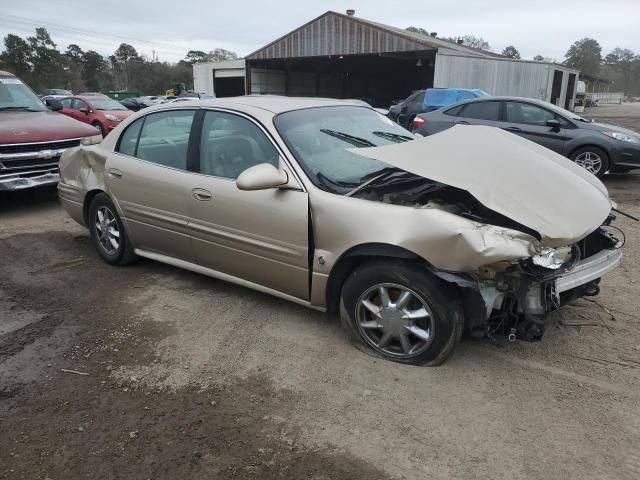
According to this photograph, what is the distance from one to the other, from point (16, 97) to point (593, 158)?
9754 millimetres

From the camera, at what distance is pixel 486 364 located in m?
3.27

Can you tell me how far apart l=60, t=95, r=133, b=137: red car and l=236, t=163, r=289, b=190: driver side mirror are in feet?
46.3

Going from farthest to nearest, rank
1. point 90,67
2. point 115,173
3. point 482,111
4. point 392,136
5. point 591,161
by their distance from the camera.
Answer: point 90,67 < point 482,111 < point 591,161 < point 115,173 < point 392,136

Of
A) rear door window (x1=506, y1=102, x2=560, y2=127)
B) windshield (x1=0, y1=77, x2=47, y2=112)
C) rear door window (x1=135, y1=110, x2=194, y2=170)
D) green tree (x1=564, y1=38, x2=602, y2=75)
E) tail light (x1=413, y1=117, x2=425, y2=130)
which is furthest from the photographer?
green tree (x1=564, y1=38, x2=602, y2=75)

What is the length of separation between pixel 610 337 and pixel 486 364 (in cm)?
104

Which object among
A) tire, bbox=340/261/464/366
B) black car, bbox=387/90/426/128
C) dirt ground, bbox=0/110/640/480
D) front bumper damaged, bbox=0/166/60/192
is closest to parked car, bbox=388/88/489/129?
black car, bbox=387/90/426/128

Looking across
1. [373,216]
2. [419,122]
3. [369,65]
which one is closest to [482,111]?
[419,122]

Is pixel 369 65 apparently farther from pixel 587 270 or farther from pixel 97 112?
pixel 587 270

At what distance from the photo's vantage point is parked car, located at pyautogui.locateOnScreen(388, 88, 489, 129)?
15977 millimetres

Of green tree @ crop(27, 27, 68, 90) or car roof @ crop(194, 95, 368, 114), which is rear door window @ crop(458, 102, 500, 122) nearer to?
car roof @ crop(194, 95, 368, 114)

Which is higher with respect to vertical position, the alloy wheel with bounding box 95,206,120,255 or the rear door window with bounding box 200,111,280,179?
the rear door window with bounding box 200,111,280,179

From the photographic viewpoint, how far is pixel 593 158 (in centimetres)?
880

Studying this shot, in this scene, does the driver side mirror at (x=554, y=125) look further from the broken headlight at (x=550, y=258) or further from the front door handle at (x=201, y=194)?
the front door handle at (x=201, y=194)

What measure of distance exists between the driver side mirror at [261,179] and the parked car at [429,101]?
42.9ft
